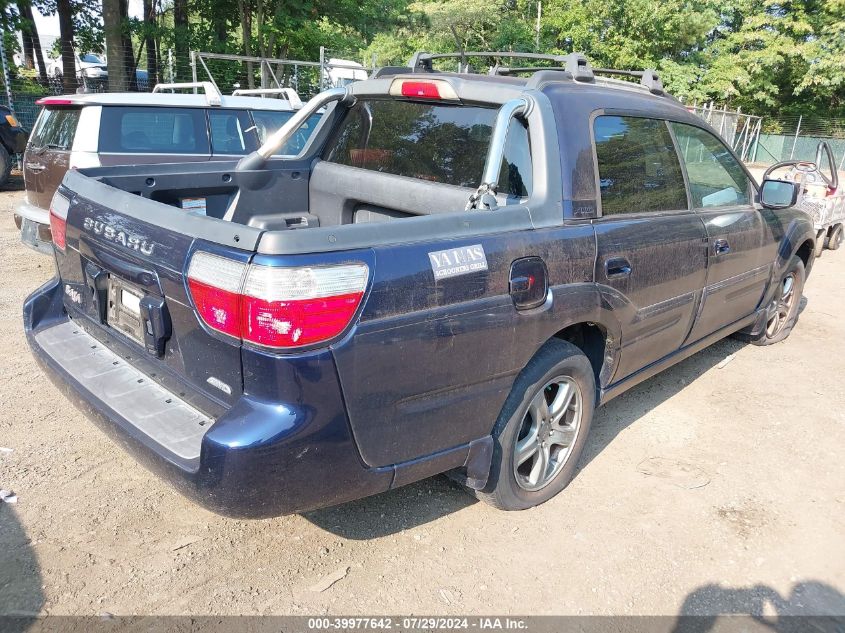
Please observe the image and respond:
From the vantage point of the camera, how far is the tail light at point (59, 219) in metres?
2.88

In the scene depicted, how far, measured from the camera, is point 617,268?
3035 mm

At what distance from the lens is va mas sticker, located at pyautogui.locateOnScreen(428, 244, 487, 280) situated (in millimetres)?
2244

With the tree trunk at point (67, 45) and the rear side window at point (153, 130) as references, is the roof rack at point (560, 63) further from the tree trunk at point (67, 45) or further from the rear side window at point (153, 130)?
the tree trunk at point (67, 45)

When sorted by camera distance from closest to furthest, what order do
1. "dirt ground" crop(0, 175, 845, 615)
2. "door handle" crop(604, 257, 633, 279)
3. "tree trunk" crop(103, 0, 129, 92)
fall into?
"dirt ground" crop(0, 175, 845, 615), "door handle" crop(604, 257, 633, 279), "tree trunk" crop(103, 0, 129, 92)

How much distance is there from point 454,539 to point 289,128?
7.32 ft

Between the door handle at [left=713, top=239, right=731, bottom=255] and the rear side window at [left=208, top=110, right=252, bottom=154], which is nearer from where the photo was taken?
the door handle at [left=713, top=239, right=731, bottom=255]

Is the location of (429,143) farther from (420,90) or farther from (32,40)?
(32,40)

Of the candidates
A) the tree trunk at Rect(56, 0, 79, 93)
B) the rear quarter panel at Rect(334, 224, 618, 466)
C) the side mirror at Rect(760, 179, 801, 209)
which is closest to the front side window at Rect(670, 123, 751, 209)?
the side mirror at Rect(760, 179, 801, 209)

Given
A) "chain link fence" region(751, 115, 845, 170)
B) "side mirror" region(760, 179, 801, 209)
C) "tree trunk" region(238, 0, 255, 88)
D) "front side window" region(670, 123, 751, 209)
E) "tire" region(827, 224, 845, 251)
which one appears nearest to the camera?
"front side window" region(670, 123, 751, 209)

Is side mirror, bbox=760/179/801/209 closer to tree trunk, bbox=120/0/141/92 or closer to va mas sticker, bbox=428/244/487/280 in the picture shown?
va mas sticker, bbox=428/244/487/280

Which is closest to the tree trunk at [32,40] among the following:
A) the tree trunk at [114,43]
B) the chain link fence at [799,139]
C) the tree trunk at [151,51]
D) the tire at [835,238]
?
the tree trunk at [114,43]

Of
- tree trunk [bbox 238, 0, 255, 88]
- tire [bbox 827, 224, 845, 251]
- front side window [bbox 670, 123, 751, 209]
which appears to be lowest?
tire [bbox 827, 224, 845, 251]

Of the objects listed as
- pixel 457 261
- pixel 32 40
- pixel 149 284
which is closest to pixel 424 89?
pixel 457 261

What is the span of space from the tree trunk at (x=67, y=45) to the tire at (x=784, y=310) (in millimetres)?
17547
